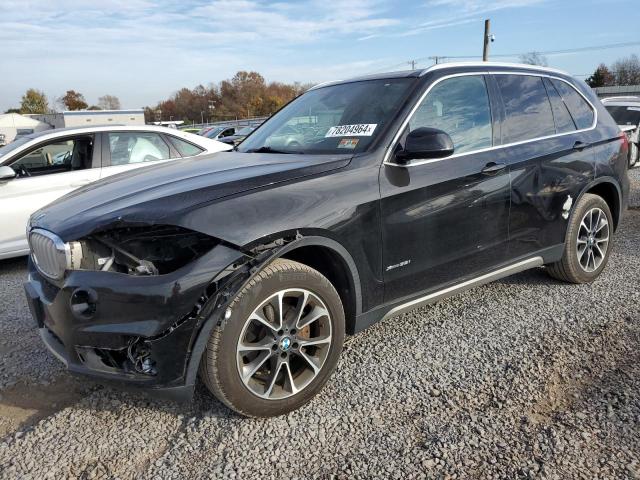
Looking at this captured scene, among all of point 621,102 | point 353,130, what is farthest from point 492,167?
point 621,102

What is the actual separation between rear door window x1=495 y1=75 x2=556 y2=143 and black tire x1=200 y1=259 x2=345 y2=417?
1.87 m

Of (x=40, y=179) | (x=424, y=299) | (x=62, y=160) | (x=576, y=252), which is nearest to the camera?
(x=424, y=299)

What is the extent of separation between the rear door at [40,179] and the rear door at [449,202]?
169 inches

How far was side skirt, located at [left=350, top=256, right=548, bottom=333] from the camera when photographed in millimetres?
2984

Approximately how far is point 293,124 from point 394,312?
5.33 feet

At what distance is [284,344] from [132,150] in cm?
453

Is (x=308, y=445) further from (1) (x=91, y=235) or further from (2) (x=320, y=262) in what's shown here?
(1) (x=91, y=235)

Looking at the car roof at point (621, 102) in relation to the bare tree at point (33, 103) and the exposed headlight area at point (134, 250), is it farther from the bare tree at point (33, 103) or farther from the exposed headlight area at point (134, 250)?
the bare tree at point (33, 103)

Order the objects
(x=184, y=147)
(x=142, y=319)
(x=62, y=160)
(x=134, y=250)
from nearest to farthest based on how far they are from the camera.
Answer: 1. (x=142, y=319)
2. (x=134, y=250)
3. (x=62, y=160)
4. (x=184, y=147)

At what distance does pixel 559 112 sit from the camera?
13.4 feet

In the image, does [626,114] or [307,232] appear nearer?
[307,232]

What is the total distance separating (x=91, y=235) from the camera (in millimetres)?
2438

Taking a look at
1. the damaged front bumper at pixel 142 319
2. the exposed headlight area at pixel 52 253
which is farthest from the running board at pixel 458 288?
the exposed headlight area at pixel 52 253

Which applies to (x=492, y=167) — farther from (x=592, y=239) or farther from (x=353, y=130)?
(x=592, y=239)
